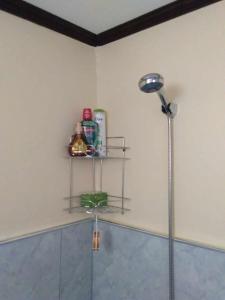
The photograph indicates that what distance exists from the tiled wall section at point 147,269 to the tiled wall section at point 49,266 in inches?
3.3

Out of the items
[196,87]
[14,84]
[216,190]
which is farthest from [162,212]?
[14,84]

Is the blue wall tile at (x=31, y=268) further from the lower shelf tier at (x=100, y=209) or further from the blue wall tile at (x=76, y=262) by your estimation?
the lower shelf tier at (x=100, y=209)

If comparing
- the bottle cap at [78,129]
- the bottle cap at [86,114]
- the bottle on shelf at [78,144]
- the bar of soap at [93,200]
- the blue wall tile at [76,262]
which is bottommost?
the blue wall tile at [76,262]

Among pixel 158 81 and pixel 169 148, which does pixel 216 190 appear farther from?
pixel 158 81

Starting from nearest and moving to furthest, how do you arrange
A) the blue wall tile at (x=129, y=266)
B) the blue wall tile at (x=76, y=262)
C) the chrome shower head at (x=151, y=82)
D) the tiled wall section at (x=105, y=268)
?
1. the chrome shower head at (x=151, y=82)
2. the tiled wall section at (x=105, y=268)
3. the blue wall tile at (x=129, y=266)
4. the blue wall tile at (x=76, y=262)

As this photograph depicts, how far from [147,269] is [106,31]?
117 centimetres

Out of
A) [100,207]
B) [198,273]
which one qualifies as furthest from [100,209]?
[198,273]

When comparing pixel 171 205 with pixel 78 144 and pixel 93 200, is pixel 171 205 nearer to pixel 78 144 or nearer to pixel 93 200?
pixel 93 200

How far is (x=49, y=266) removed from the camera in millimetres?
1231

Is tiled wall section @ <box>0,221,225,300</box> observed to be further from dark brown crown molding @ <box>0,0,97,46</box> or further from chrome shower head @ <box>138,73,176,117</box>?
dark brown crown molding @ <box>0,0,97,46</box>

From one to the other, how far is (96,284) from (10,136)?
87cm

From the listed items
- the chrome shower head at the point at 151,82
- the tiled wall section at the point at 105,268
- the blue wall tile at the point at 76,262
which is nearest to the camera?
the chrome shower head at the point at 151,82

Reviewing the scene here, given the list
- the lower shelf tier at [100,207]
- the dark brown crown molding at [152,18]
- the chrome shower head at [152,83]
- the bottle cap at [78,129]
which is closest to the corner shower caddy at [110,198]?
the lower shelf tier at [100,207]

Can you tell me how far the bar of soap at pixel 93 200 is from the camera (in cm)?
131
